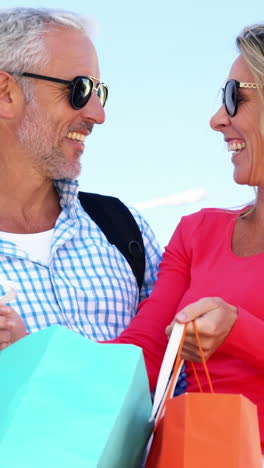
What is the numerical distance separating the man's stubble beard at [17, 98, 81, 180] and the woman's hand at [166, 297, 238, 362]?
146cm

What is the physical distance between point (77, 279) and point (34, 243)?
227 mm

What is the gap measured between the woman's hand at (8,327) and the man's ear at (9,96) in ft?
4.78

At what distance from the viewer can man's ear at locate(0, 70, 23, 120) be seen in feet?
13.3

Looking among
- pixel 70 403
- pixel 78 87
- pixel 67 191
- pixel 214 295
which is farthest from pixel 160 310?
pixel 78 87

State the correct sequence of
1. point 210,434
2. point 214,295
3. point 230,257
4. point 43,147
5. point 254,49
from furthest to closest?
point 43,147 → point 254,49 → point 230,257 → point 214,295 → point 210,434

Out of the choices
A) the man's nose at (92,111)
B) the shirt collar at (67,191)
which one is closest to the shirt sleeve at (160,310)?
the shirt collar at (67,191)

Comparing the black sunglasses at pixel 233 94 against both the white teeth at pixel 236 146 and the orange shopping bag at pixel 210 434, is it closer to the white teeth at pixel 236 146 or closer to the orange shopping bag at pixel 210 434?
the white teeth at pixel 236 146

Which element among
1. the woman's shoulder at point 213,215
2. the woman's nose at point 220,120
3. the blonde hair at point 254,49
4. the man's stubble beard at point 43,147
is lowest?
the woman's shoulder at point 213,215

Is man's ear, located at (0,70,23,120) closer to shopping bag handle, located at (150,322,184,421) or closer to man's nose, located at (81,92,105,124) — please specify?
man's nose, located at (81,92,105,124)

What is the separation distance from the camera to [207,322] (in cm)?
248

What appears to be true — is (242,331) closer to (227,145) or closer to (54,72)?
(227,145)

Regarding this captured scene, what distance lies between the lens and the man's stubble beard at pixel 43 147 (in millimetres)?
3920

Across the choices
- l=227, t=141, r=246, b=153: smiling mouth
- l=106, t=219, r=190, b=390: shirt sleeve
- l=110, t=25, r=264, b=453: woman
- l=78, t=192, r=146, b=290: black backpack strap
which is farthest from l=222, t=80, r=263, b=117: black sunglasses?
l=78, t=192, r=146, b=290: black backpack strap

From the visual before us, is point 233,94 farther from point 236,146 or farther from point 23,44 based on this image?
point 23,44
